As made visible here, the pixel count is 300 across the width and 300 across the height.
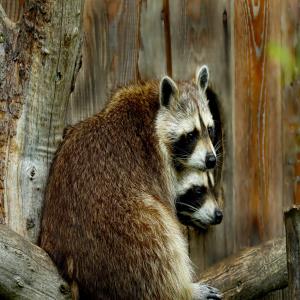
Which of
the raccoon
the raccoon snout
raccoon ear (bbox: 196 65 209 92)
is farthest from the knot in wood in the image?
raccoon ear (bbox: 196 65 209 92)

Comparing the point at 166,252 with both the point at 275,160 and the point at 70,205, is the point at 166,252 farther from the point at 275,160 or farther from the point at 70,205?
the point at 275,160

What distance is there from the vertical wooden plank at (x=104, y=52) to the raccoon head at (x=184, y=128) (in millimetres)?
452

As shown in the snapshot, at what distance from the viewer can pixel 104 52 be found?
5.41 metres

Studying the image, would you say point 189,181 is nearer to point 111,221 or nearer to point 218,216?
point 218,216

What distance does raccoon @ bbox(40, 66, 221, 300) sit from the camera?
449 centimetres

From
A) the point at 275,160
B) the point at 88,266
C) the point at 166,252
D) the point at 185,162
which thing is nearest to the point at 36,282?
the point at 88,266

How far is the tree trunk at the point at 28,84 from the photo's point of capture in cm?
454

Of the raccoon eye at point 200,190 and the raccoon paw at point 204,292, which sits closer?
the raccoon paw at point 204,292

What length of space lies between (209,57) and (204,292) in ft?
5.27

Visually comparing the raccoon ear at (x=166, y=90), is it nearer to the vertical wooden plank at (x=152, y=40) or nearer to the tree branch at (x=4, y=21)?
the vertical wooden plank at (x=152, y=40)

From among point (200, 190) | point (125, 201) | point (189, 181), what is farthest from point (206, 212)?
point (125, 201)

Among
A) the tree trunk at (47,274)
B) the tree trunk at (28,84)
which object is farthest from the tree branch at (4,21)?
the tree trunk at (47,274)

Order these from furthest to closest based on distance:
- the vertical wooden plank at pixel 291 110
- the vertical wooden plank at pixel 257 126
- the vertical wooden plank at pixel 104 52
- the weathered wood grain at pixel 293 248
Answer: the vertical wooden plank at pixel 291 110 → the vertical wooden plank at pixel 257 126 → the vertical wooden plank at pixel 104 52 → the weathered wood grain at pixel 293 248

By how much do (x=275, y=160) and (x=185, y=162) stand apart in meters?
1.17
